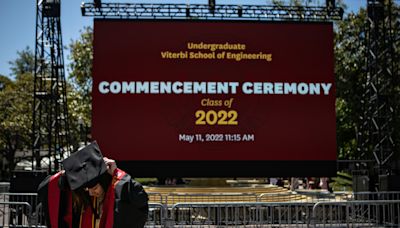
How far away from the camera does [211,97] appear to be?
1346 cm

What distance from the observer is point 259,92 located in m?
13.6

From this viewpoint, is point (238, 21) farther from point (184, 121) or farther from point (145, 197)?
point (145, 197)

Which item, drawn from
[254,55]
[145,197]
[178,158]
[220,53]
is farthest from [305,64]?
[145,197]

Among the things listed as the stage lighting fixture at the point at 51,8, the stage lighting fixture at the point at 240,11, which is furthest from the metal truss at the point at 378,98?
the stage lighting fixture at the point at 51,8

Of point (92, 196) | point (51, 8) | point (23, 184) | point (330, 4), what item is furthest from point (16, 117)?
point (92, 196)

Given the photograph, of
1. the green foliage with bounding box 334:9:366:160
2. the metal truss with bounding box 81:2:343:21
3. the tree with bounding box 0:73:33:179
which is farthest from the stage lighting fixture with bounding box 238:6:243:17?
the tree with bounding box 0:73:33:179

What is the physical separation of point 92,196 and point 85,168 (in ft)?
0.82

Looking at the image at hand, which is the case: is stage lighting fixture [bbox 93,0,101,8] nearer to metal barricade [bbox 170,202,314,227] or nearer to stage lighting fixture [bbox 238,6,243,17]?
stage lighting fixture [bbox 238,6,243,17]

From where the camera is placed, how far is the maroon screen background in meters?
13.3

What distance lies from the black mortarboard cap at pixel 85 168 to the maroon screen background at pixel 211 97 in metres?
10.5

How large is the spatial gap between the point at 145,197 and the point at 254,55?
442 inches

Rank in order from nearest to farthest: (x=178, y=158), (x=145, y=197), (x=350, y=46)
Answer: (x=145, y=197) < (x=178, y=158) < (x=350, y=46)

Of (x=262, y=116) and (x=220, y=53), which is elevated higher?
(x=220, y=53)

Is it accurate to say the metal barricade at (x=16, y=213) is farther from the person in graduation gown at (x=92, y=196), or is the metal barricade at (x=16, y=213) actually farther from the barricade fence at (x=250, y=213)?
the person in graduation gown at (x=92, y=196)
